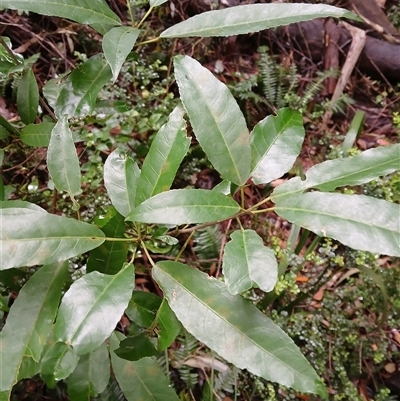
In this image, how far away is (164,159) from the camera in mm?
875

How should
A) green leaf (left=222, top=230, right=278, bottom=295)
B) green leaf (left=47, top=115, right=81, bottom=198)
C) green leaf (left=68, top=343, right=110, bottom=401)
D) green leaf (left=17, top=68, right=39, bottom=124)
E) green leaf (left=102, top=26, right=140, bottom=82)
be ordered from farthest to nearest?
green leaf (left=17, top=68, right=39, bottom=124)
green leaf (left=68, top=343, right=110, bottom=401)
green leaf (left=47, top=115, right=81, bottom=198)
green leaf (left=102, top=26, right=140, bottom=82)
green leaf (left=222, top=230, right=278, bottom=295)

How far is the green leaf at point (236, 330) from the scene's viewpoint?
69 centimetres

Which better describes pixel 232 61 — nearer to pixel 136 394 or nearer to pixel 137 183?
pixel 137 183

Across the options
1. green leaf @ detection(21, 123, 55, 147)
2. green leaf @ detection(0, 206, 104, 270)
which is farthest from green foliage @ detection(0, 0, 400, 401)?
green leaf @ detection(21, 123, 55, 147)

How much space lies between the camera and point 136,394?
3.36 feet

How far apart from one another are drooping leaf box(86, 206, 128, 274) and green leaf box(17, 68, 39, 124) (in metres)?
0.47

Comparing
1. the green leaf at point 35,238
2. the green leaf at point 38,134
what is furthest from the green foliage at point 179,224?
the green leaf at point 38,134

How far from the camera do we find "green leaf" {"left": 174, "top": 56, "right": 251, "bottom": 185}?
2.59 feet

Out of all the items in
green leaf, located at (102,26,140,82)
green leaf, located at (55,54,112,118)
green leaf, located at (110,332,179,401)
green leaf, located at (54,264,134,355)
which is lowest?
green leaf, located at (110,332,179,401)

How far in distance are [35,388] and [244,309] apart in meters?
1.08

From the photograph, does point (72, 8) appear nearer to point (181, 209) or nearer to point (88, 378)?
point (181, 209)

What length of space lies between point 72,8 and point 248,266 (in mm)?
626

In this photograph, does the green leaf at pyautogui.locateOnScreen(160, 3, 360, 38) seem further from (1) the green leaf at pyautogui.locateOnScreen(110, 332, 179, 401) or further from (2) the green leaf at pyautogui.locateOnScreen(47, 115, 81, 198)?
(1) the green leaf at pyautogui.locateOnScreen(110, 332, 179, 401)

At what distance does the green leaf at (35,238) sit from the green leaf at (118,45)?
0.93 feet
